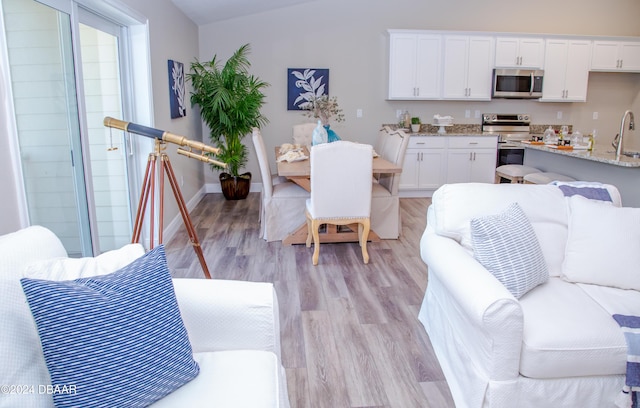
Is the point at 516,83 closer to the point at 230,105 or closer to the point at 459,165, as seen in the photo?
the point at 459,165

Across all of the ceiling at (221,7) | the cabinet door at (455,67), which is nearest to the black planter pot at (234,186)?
the ceiling at (221,7)

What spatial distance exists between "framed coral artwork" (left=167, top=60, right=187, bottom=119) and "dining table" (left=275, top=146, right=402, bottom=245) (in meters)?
1.37

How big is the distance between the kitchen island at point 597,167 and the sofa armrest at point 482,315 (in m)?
2.34

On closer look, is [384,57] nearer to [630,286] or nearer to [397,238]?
[397,238]

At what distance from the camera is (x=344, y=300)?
3.17 meters

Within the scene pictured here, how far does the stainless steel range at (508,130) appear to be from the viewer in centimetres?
648

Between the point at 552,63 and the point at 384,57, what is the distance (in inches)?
93.8

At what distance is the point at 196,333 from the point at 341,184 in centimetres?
229

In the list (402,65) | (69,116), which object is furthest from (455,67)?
(69,116)

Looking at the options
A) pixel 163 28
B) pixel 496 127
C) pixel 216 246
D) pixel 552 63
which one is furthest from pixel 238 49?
pixel 552 63

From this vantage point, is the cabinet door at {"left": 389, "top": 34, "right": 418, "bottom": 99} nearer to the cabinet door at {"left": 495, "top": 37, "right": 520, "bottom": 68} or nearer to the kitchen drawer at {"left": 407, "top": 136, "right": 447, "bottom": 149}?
the kitchen drawer at {"left": 407, "top": 136, "right": 447, "bottom": 149}

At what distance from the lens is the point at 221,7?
18.4 feet

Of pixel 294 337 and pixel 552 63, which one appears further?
pixel 552 63

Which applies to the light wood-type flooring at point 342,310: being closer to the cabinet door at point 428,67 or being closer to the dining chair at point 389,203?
the dining chair at point 389,203
